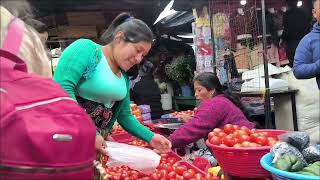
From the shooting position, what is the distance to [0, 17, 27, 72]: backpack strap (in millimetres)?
876

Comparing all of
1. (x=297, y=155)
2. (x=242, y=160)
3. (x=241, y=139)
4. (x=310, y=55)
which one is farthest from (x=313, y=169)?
(x=310, y=55)

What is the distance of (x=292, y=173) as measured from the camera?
3.95 ft

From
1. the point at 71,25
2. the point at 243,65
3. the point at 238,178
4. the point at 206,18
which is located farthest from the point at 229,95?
the point at 71,25

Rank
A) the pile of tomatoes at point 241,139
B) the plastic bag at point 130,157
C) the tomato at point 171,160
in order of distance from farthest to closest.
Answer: the tomato at point 171,160, the plastic bag at point 130,157, the pile of tomatoes at point 241,139

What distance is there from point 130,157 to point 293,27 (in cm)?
344

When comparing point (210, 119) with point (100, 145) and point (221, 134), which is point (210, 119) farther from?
point (100, 145)

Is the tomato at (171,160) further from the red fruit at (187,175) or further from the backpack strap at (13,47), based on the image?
the backpack strap at (13,47)

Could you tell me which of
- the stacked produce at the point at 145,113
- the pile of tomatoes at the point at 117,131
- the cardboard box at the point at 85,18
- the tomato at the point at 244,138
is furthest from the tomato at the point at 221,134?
the cardboard box at the point at 85,18

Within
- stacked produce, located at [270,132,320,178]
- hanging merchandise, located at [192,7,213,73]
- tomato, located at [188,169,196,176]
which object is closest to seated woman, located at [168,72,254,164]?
tomato, located at [188,169,196,176]

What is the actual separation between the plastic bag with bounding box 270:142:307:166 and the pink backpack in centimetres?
75

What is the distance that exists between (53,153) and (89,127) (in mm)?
107

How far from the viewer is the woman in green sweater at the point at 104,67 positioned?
1.79m

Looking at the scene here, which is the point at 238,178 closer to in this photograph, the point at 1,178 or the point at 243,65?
the point at 1,178

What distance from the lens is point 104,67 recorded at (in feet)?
6.38
